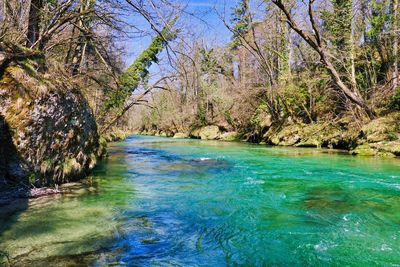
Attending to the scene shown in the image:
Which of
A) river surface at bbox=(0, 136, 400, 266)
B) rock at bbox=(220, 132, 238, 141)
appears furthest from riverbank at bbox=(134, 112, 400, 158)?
river surface at bbox=(0, 136, 400, 266)

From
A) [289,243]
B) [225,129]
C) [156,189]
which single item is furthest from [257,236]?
[225,129]

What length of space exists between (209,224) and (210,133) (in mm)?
34401

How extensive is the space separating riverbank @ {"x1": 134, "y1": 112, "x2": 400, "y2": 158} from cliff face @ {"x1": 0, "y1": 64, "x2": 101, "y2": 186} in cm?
1229

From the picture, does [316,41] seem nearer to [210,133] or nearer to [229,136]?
[229,136]

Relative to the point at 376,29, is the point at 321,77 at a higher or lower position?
lower

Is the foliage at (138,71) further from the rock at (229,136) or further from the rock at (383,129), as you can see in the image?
the rock at (229,136)

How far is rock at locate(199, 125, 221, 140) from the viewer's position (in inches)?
1513

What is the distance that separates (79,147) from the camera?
339 inches

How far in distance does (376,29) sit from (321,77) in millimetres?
4069

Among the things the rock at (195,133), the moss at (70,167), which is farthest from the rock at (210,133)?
the moss at (70,167)

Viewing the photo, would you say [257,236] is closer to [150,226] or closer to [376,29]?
[150,226]

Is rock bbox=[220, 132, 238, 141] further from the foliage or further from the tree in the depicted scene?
the tree

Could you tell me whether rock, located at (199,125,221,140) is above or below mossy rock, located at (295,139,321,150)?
above

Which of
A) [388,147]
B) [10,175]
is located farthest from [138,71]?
[10,175]
